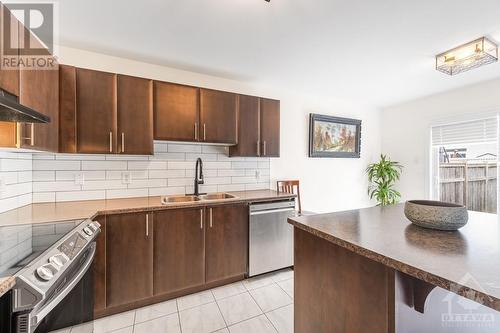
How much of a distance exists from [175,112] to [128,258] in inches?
56.7

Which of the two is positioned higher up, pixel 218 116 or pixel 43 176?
pixel 218 116

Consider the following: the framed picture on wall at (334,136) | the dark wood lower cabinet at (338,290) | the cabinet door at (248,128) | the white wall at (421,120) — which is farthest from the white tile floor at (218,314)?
the white wall at (421,120)

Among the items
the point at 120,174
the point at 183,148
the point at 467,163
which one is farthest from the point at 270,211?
the point at 467,163

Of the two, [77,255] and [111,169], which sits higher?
[111,169]

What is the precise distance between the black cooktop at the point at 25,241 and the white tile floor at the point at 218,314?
99 cm

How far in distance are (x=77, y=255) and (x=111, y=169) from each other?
134 centimetres

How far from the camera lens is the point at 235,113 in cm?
264

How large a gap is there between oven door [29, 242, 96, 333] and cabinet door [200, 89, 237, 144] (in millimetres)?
1490

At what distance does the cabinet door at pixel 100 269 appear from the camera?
1.80 m

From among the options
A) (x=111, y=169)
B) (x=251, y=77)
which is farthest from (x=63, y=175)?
(x=251, y=77)

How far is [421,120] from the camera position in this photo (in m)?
3.88

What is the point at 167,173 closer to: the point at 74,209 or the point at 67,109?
the point at 74,209

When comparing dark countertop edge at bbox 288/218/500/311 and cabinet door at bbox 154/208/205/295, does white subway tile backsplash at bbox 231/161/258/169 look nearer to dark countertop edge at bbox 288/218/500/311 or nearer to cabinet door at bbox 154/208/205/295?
cabinet door at bbox 154/208/205/295

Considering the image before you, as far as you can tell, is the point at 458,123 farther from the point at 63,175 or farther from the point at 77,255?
the point at 63,175
